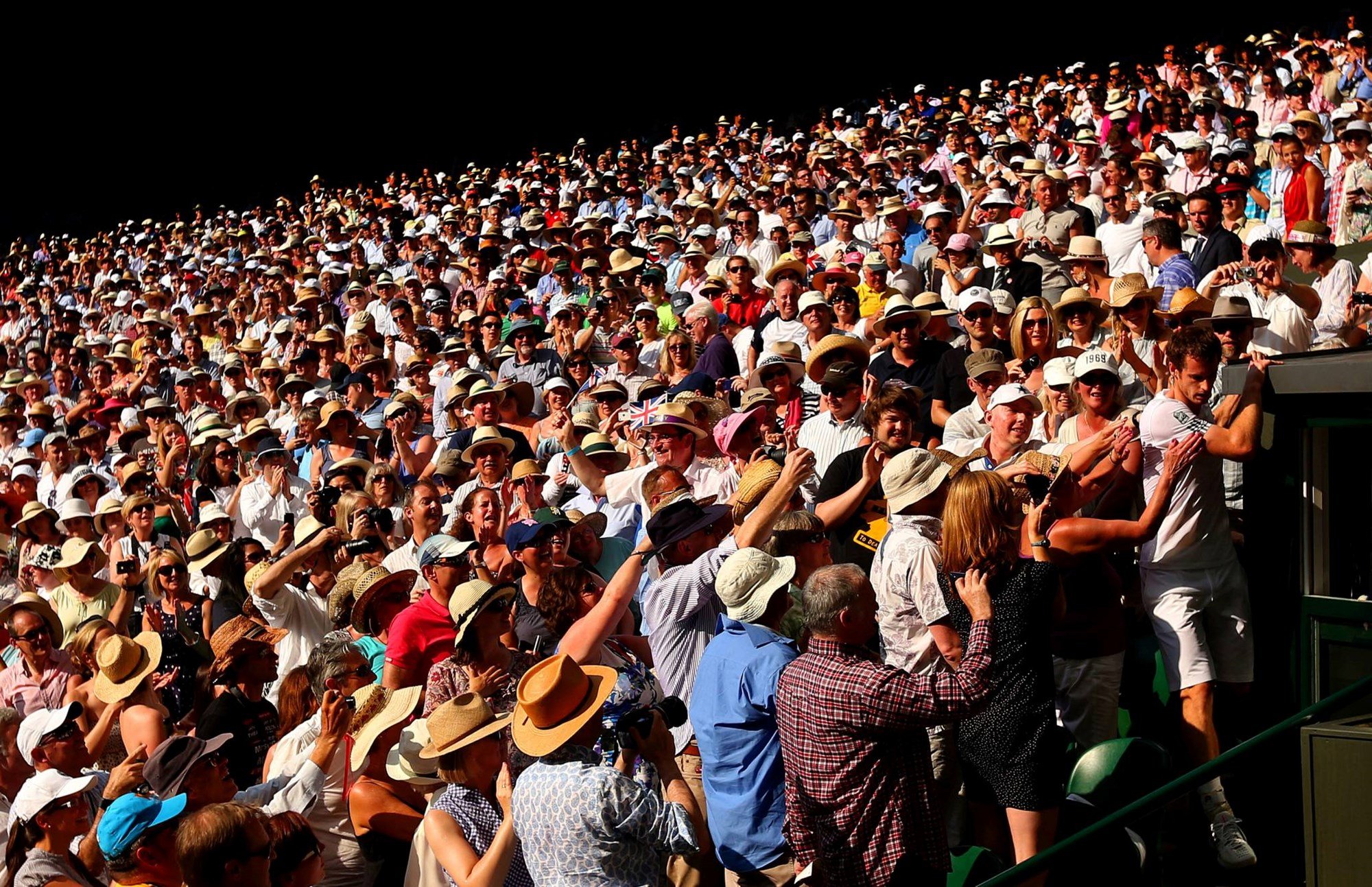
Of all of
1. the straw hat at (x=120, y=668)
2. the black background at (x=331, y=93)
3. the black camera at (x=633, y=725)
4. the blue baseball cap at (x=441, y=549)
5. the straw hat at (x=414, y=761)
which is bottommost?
the straw hat at (x=120, y=668)

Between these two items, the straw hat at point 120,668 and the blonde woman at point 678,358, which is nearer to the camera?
the straw hat at point 120,668

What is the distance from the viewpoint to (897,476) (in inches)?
227

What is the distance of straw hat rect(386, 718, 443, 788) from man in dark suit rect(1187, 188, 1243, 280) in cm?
649

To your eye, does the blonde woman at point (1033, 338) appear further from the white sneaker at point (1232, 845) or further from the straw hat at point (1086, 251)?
the white sneaker at point (1232, 845)

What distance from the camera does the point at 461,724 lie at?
4785 mm

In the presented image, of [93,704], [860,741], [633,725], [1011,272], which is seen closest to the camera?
[860,741]

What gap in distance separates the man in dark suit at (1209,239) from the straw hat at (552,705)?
6.41m

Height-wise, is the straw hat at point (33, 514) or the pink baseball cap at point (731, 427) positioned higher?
the pink baseball cap at point (731, 427)

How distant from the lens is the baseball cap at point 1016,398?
6.86 m

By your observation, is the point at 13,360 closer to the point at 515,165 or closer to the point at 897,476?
the point at 515,165

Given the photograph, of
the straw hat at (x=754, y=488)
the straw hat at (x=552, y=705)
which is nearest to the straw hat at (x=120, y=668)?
the straw hat at (x=552, y=705)

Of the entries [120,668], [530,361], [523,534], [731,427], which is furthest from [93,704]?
[530,361]

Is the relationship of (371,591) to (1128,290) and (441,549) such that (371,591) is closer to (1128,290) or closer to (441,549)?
(441,549)

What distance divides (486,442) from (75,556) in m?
2.89
